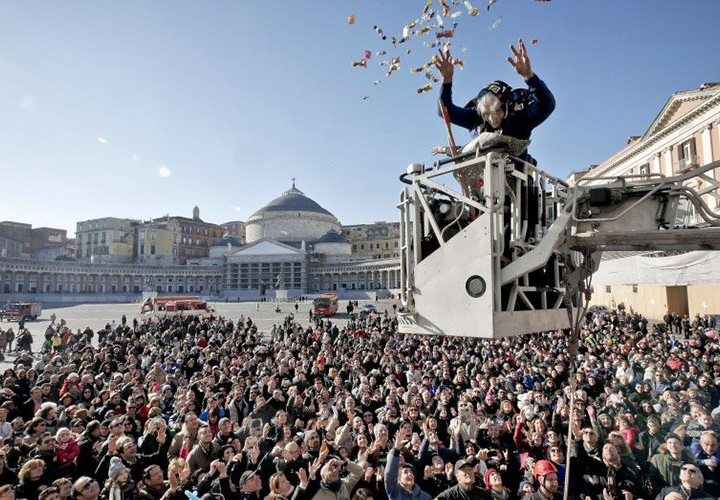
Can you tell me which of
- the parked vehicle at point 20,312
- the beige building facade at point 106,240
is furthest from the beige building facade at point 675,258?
the beige building facade at point 106,240

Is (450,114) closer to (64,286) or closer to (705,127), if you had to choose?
(705,127)

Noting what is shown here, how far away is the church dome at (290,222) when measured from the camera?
105688 mm

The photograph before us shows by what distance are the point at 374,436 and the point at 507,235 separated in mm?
4758

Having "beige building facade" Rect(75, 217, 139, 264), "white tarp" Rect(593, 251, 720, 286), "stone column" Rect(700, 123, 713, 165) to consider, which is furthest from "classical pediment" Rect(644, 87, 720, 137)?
"beige building facade" Rect(75, 217, 139, 264)

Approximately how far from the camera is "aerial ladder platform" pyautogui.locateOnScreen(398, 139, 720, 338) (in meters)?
3.39

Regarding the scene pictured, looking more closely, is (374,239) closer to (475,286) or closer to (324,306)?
(324,306)

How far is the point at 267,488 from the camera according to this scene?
580 cm

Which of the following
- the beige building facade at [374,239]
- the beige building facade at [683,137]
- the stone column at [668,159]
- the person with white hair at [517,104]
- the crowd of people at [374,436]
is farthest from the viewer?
the beige building facade at [374,239]

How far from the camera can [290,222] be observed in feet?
349

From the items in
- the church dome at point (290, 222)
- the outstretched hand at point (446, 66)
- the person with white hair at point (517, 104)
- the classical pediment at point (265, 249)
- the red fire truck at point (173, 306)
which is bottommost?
the red fire truck at point (173, 306)

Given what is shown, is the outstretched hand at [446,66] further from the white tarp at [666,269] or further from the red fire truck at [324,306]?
the red fire truck at [324,306]

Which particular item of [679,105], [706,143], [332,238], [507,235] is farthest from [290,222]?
[507,235]

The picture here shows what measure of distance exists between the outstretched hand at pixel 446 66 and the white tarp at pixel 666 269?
760 inches

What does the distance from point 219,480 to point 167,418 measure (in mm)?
3326
